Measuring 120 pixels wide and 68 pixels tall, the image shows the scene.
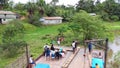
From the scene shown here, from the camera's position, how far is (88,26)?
105ft

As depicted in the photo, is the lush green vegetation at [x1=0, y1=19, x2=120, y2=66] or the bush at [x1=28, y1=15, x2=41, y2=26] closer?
the lush green vegetation at [x1=0, y1=19, x2=120, y2=66]

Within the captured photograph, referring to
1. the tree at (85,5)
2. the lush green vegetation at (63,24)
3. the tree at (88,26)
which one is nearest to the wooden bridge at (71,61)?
the lush green vegetation at (63,24)

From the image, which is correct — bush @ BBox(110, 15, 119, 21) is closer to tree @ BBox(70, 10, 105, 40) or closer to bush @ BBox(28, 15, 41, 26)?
bush @ BBox(28, 15, 41, 26)

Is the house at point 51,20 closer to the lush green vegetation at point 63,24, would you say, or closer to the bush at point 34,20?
the lush green vegetation at point 63,24

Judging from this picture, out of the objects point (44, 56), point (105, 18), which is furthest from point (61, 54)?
point (105, 18)

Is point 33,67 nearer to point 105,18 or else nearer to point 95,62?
point 95,62

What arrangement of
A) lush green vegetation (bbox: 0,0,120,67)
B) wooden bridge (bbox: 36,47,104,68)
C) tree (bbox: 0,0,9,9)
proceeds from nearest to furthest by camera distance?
wooden bridge (bbox: 36,47,104,68) → lush green vegetation (bbox: 0,0,120,67) → tree (bbox: 0,0,9,9)

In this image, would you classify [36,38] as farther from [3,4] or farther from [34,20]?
[3,4]

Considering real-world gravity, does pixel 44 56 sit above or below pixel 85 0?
below

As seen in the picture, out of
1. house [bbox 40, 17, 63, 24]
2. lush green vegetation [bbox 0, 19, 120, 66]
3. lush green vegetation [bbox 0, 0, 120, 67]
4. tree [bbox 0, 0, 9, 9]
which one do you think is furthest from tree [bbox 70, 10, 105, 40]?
tree [bbox 0, 0, 9, 9]

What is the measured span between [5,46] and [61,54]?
24.6 feet

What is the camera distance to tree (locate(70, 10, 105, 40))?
31672mm

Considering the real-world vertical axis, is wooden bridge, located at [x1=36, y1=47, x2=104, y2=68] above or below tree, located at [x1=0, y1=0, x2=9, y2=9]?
below

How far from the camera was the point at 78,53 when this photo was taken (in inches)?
944
